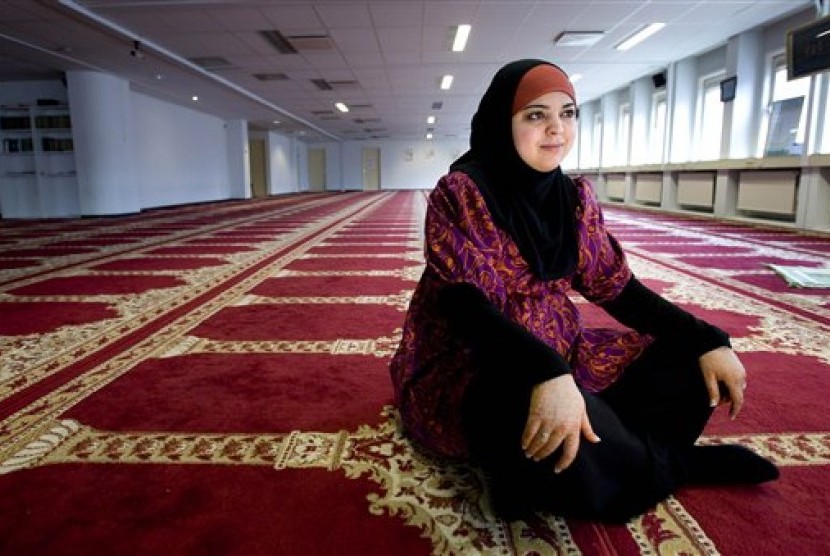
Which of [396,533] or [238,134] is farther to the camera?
[238,134]

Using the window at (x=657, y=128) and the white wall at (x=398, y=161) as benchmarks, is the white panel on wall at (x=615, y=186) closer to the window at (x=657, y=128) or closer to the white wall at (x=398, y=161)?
the window at (x=657, y=128)

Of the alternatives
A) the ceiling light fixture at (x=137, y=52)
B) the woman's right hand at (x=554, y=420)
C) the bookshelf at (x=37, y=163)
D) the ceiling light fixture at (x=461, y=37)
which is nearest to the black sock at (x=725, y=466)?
the woman's right hand at (x=554, y=420)

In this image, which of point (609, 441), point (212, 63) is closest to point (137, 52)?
point (212, 63)

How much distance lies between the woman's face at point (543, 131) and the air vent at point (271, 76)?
953 cm

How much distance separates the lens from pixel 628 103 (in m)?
12.2

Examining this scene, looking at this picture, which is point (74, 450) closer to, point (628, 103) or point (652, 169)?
point (652, 169)

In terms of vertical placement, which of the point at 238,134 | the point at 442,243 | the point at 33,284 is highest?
the point at 238,134

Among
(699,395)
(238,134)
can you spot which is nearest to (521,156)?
(699,395)

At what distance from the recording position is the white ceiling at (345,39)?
20.2 ft

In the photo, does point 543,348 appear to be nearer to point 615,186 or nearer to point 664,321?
point 664,321

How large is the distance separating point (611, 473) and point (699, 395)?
0.24 metres

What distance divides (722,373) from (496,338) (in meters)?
0.44

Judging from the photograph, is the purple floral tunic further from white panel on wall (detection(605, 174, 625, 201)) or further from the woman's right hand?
white panel on wall (detection(605, 174, 625, 201))

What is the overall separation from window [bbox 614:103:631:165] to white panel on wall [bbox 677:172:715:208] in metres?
2.71
